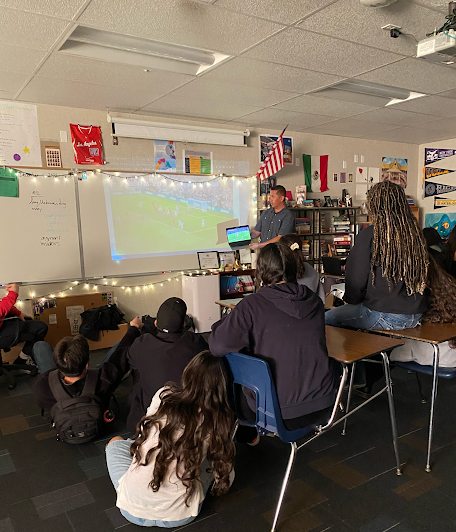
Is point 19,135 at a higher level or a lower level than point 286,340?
higher

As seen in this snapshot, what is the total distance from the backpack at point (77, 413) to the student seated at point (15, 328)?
1.21 m

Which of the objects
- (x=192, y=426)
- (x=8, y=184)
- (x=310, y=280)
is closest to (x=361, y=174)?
(x=310, y=280)

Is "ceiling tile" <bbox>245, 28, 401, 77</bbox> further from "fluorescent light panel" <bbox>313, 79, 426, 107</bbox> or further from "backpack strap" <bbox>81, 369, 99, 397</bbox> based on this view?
"backpack strap" <bbox>81, 369, 99, 397</bbox>

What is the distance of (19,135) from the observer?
4289 mm

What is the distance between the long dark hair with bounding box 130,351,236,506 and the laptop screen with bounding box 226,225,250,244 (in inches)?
150

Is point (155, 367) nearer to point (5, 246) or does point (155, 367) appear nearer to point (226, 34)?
point (226, 34)

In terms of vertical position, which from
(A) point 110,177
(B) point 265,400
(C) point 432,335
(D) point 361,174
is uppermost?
(D) point 361,174

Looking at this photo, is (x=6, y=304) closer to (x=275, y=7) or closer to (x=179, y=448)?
(x=179, y=448)

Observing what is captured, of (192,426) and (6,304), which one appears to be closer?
(192,426)

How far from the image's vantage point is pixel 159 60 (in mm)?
3402

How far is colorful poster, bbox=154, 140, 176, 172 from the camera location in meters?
5.05

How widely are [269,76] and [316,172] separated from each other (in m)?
2.84

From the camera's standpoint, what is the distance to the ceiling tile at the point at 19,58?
3.02m

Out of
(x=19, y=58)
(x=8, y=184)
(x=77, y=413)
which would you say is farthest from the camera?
(x=8, y=184)
